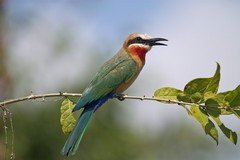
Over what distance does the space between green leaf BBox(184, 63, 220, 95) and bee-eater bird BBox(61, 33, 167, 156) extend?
2.54 ft

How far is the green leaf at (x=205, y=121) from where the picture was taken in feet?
11.0

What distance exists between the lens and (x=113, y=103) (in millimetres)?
14961

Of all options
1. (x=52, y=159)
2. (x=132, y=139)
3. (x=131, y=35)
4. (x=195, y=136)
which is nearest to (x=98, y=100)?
(x=131, y=35)

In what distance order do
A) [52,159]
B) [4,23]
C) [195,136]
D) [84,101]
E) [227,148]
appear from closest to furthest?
1. [84,101]
2. [4,23]
3. [52,159]
4. [227,148]
5. [195,136]

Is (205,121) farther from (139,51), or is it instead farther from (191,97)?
(139,51)

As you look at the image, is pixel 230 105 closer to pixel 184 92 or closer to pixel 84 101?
pixel 184 92

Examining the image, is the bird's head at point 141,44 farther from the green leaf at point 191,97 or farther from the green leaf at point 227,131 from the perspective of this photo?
the green leaf at point 227,131

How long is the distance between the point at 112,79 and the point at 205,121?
1.32 m

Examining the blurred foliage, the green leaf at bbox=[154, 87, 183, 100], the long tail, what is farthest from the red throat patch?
the blurred foliage

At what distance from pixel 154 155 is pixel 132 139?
0.82m

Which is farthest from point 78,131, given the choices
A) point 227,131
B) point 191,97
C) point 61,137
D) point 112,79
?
point 61,137

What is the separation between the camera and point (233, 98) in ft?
11.0

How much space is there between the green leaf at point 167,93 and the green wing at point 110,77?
0.61 metres

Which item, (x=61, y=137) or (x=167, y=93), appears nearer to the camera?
(x=167, y=93)
